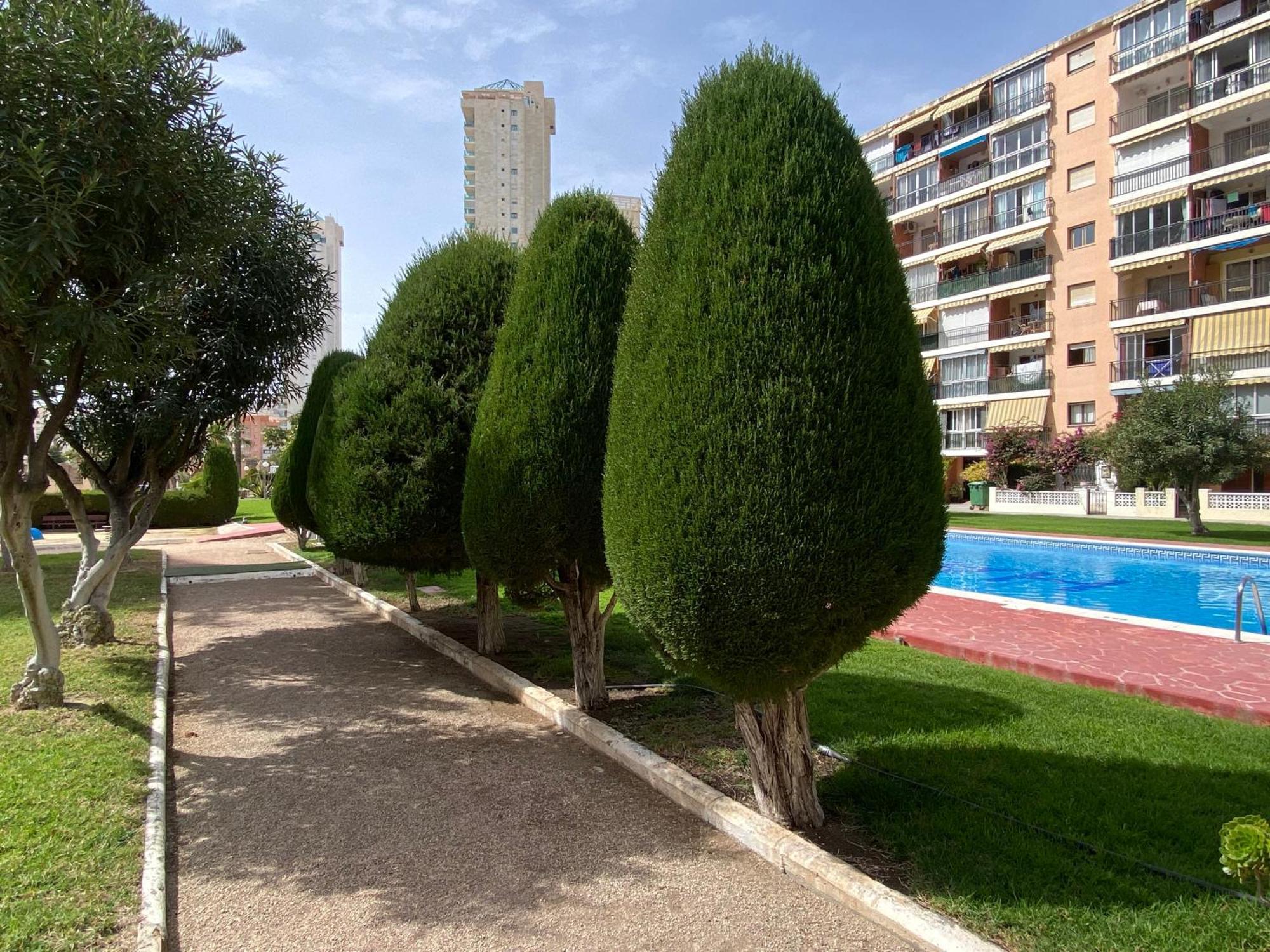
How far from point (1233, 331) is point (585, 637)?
36.2 metres

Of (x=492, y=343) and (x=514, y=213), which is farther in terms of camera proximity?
(x=514, y=213)

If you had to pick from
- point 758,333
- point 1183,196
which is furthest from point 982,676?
point 1183,196

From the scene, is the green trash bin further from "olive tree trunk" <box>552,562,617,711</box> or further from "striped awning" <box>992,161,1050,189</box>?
"olive tree trunk" <box>552,562,617,711</box>

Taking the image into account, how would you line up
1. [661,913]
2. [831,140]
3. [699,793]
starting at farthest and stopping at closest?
[699,793] → [831,140] → [661,913]

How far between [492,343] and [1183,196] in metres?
36.5

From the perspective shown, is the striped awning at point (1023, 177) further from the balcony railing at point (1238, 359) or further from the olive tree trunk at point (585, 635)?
the olive tree trunk at point (585, 635)

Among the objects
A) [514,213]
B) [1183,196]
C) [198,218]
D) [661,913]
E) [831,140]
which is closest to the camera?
[661,913]

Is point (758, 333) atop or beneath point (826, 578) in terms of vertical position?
atop

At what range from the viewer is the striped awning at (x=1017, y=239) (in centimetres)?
4003

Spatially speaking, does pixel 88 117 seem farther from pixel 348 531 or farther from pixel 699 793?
pixel 699 793

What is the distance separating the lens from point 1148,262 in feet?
115

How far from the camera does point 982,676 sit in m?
7.91

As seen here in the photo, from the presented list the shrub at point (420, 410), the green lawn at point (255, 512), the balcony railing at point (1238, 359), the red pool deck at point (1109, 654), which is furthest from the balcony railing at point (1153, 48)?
the green lawn at point (255, 512)

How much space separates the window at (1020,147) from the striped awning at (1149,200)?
5.27 m
